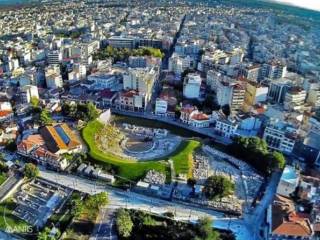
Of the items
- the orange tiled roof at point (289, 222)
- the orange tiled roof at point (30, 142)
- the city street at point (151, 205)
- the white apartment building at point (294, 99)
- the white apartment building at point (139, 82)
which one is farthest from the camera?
the white apartment building at point (139, 82)

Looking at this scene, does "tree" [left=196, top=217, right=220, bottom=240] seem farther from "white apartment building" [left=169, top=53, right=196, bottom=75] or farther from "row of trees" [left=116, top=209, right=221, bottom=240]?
"white apartment building" [left=169, top=53, right=196, bottom=75]

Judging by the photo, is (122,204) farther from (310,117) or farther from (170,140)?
(310,117)

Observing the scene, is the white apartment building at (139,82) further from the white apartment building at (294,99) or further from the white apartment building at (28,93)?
the white apartment building at (294,99)

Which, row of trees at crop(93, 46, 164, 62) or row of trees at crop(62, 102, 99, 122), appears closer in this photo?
row of trees at crop(62, 102, 99, 122)

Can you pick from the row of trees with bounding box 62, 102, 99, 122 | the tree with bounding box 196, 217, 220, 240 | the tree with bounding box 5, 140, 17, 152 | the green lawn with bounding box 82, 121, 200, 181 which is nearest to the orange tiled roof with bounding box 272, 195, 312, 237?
the tree with bounding box 196, 217, 220, 240

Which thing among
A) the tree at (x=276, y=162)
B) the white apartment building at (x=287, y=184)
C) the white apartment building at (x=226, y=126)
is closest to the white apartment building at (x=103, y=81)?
the white apartment building at (x=226, y=126)
